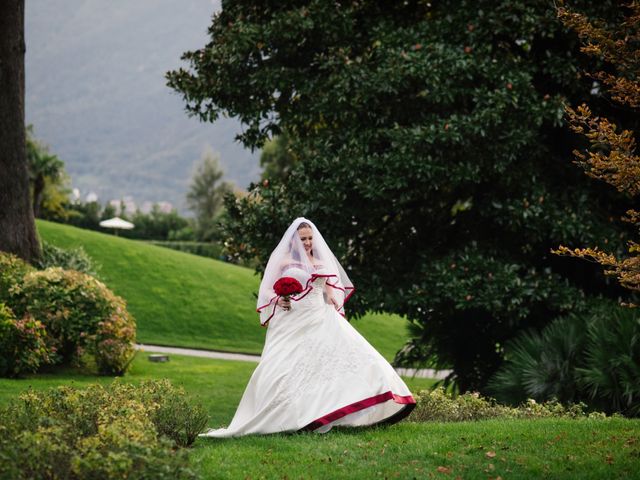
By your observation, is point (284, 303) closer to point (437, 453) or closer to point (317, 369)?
point (317, 369)

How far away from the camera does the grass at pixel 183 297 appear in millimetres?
26109

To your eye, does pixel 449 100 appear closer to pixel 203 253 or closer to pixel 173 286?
pixel 173 286

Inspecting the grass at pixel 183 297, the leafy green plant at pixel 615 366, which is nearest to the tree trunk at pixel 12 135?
the grass at pixel 183 297

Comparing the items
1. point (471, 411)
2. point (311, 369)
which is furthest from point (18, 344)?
point (471, 411)

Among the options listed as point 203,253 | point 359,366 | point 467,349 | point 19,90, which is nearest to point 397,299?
point 467,349

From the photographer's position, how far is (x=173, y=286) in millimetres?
29188

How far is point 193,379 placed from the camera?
1755 cm

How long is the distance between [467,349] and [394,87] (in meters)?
5.17

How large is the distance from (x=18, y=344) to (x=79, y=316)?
5.63 feet

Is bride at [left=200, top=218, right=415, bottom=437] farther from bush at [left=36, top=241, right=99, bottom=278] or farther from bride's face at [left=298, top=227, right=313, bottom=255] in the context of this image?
bush at [left=36, top=241, right=99, bottom=278]

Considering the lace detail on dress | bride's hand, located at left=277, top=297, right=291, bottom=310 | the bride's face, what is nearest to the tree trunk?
the bride's face

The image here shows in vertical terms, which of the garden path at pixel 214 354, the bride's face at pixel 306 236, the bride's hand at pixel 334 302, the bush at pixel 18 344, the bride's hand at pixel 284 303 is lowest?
the garden path at pixel 214 354

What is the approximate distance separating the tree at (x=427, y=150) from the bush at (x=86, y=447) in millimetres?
6546

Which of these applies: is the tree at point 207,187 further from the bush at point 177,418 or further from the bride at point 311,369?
the bush at point 177,418
